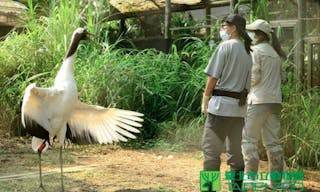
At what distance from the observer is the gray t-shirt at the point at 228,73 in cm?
440

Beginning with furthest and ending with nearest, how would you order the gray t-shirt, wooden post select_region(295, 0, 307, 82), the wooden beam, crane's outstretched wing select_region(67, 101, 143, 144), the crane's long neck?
1. the wooden beam
2. wooden post select_region(295, 0, 307, 82)
3. crane's outstretched wing select_region(67, 101, 143, 144)
4. the crane's long neck
5. the gray t-shirt

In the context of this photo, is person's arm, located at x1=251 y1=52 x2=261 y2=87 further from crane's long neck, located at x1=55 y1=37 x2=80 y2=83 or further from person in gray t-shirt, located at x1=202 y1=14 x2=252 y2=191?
crane's long neck, located at x1=55 y1=37 x2=80 y2=83

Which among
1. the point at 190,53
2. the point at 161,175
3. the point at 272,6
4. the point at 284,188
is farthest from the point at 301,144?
the point at 190,53

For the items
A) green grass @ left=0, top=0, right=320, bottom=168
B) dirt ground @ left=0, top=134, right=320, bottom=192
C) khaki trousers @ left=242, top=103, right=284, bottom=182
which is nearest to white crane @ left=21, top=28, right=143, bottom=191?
dirt ground @ left=0, top=134, right=320, bottom=192

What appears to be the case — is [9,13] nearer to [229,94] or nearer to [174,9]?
[174,9]

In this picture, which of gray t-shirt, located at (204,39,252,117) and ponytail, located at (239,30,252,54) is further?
ponytail, located at (239,30,252,54)

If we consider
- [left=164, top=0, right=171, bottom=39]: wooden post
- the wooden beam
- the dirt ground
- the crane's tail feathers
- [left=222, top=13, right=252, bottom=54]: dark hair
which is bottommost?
the dirt ground

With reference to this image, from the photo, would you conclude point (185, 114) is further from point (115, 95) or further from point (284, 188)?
point (284, 188)

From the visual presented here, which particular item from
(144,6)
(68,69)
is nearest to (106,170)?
(68,69)

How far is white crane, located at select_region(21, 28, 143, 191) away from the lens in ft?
17.2

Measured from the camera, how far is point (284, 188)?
205 inches

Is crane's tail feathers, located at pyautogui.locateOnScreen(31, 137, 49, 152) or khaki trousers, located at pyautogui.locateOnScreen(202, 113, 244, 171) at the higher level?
khaki trousers, located at pyautogui.locateOnScreen(202, 113, 244, 171)

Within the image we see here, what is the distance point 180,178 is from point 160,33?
5312 millimetres

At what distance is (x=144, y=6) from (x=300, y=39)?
13.0ft
